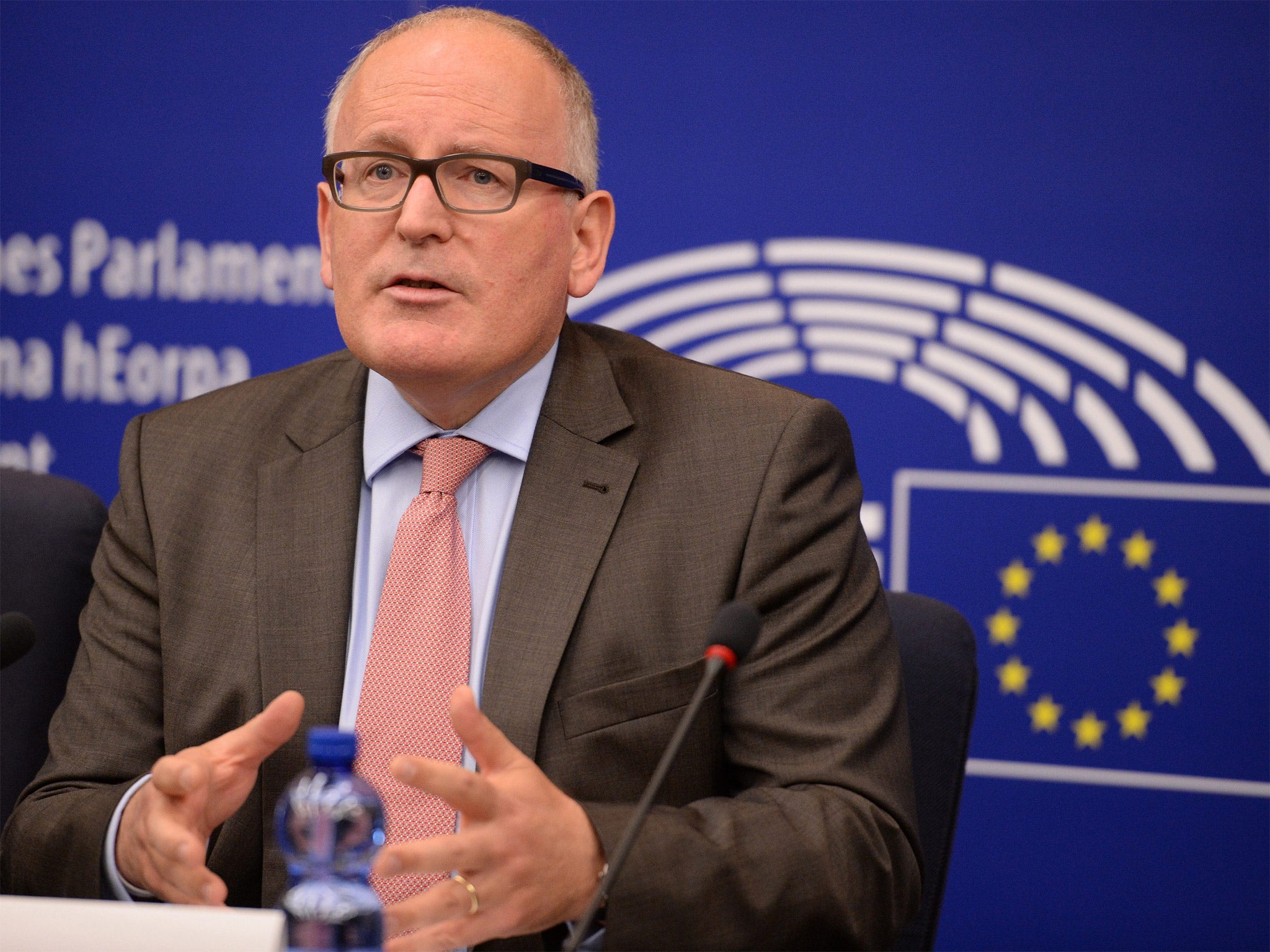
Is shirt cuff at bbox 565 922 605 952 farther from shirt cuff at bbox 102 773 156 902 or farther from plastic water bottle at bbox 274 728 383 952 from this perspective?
shirt cuff at bbox 102 773 156 902

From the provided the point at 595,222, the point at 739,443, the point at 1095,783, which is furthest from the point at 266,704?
the point at 1095,783

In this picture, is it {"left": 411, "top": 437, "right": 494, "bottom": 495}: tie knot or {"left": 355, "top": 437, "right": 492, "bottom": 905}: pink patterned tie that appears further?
{"left": 411, "top": 437, "right": 494, "bottom": 495}: tie knot

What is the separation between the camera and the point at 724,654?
118 cm

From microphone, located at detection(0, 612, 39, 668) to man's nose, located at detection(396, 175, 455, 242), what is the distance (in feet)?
2.23

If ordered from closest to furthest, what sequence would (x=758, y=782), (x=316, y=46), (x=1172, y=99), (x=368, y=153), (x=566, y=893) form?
(x=566, y=893) → (x=758, y=782) → (x=368, y=153) → (x=1172, y=99) → (x=316, y=46)

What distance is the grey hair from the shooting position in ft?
6.02

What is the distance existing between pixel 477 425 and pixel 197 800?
68cm

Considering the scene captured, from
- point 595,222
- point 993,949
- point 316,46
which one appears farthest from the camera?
point 316,46

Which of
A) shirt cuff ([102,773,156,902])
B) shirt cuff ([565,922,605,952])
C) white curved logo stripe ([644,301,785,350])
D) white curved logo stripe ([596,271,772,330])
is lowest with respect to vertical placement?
shirt cuff ([565,922,605,952])

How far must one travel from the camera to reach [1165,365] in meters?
2.69

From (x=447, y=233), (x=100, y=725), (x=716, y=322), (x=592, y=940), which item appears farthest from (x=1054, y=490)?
(x=100, y=725)

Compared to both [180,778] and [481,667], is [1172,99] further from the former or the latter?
[180,778]

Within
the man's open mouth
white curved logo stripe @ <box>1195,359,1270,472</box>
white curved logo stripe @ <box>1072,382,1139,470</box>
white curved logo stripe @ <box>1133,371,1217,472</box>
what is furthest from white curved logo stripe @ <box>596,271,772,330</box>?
the man's open mouth

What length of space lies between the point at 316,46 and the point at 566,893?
8.10 feet
